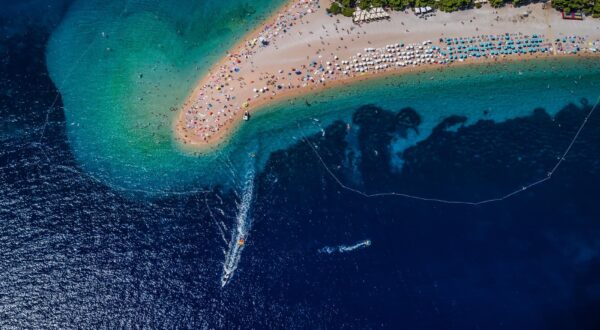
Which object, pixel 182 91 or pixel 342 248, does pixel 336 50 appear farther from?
pixel 342 248

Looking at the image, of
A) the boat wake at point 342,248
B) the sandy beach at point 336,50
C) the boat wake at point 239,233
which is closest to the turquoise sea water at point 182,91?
the sandy beach at point 336,50

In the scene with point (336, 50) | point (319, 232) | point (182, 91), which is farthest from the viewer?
point (336, 50)

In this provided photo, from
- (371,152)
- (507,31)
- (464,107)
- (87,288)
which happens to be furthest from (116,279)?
(507,31)

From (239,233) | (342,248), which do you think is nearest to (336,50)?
→ (342,248)

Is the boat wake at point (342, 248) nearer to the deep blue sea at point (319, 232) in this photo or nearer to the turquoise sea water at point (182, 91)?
the deep blue sea at point (319, 232)

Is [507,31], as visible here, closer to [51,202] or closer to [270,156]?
[270,156]
